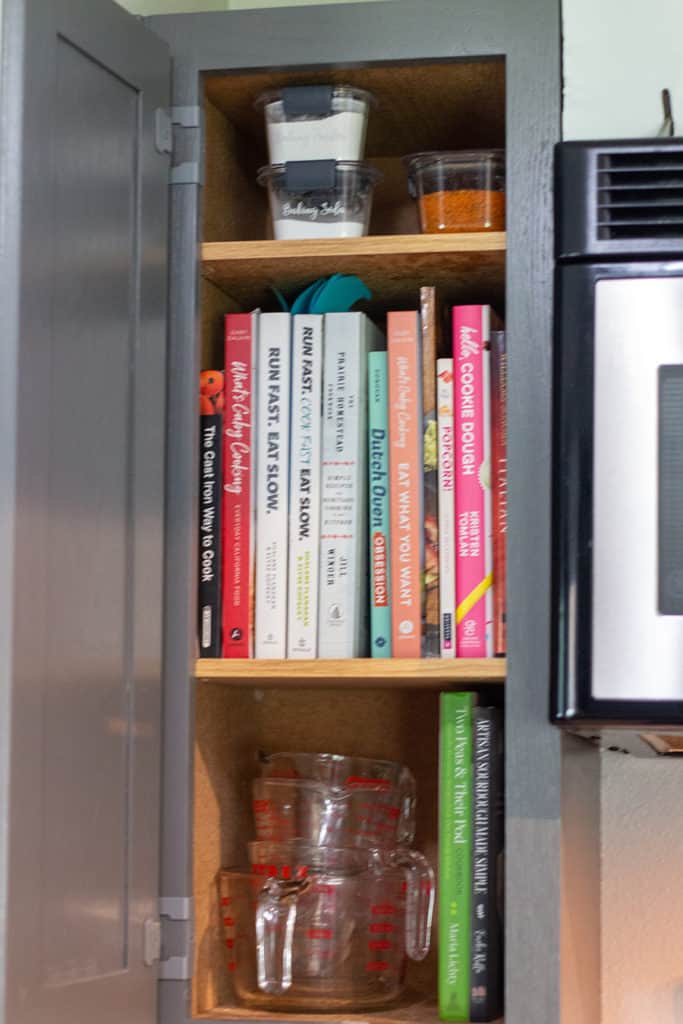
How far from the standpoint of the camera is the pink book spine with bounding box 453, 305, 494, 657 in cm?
149

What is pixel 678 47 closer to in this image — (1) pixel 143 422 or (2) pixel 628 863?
(1) pixel 143 422

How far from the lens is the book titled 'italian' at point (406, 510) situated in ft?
4.95

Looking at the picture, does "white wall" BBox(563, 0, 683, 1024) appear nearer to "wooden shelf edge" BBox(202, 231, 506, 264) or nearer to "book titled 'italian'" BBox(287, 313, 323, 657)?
"book titled 'italian'" BBox(287, 313, 323, 657)

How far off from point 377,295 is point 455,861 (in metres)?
0.61

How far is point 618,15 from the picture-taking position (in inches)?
57.6

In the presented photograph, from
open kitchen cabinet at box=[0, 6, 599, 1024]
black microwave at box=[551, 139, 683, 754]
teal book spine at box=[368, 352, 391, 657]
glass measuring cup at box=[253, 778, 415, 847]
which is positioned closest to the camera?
black microwave at box=[551, 139, 683, 754]

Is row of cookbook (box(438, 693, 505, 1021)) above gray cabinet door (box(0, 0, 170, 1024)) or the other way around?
the other way around

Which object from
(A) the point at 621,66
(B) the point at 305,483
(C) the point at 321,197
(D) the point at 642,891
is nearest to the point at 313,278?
(C) the point at 321,197

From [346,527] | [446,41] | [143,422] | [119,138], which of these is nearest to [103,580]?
[143,422]

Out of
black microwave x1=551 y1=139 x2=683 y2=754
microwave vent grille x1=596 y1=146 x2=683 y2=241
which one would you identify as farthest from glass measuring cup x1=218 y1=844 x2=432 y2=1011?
microwave vent grille x1=596 y1=146 x2=683 y2=241

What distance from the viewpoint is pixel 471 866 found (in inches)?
57.8

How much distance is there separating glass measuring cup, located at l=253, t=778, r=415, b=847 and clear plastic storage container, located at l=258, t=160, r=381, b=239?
573mm

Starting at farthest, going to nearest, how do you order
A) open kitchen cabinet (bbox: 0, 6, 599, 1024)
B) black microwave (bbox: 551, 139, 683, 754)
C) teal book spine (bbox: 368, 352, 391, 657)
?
teal book spine (bbox: 368, 352, 391, 657) → open kitchen cabinet (bbox: 0, 6, 599, 1024) → black microwave (bbox: 551, 139, 683, 754)

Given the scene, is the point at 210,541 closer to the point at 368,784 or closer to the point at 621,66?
the point at 368,784
